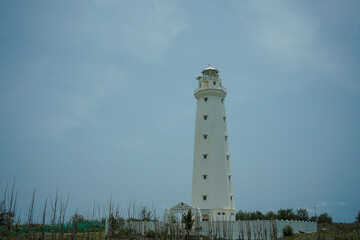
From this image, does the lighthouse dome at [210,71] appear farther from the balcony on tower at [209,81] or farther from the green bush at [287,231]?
the green bush at [287,231]

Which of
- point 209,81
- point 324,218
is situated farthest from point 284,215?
point 209,81

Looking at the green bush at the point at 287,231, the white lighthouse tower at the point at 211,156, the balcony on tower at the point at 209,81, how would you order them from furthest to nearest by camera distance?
1. the balcony on tower at the point at 209,81
2. the white lighthouse tower at the point at 211,156
3. the green bush at the point at 287,231

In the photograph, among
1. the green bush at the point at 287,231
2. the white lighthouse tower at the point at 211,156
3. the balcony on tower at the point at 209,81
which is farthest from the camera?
the balcony on tower at the point at 209,81

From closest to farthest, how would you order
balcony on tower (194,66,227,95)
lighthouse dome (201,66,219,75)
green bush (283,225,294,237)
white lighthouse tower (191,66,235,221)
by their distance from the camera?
green bush (283,225,294,237) < white lighthouse tower (191,66,235,221) < balcony on tower (194,66,227,95) < lighthouse dome (201,66,219,75)

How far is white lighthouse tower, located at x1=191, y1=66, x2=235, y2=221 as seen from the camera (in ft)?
85.2

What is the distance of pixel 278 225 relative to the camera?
71.2 feet

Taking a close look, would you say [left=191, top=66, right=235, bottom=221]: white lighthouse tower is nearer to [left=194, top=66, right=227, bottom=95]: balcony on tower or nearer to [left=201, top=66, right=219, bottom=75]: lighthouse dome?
[left=194, top=66, right=227, bottom=95]: balcony on tower

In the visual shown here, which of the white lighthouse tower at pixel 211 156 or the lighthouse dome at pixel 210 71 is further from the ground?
the lighthouse dome at pixel 210 71

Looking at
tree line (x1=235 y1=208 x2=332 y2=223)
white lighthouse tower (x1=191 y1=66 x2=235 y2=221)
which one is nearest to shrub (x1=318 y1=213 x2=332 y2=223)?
tree line (x1=235 y1=208 x2=332 y2=223)

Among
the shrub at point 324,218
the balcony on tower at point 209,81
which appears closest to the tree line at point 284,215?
the shrub at point 324,218

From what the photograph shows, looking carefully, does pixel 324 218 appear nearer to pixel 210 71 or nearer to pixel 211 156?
pixel 211 156

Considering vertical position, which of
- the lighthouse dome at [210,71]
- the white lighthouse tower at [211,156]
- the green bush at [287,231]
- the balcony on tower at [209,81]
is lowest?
the green bush at [287,231]

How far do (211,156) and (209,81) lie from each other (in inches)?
272

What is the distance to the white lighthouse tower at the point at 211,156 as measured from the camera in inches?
1022
